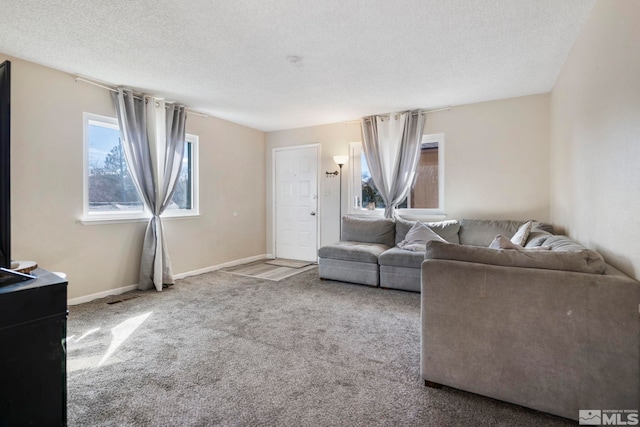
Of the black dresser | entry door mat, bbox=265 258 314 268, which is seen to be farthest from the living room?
the black dresser

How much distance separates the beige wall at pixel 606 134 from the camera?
1542 millimetres

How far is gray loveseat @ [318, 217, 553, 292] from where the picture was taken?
3789mm

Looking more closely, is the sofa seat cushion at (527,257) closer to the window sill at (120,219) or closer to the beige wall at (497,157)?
the beige wall at (497,157)

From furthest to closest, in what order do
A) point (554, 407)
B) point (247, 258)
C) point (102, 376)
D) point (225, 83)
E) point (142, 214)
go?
point (247, 258) → point (142, 214) → point (225, 83) → point (102, 376) → point (554, 407)

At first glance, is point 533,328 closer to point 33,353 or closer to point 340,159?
point 33,353

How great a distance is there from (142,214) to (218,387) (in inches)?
A: 116

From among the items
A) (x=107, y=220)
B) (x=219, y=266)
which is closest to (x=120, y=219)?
(x=107, y=220)

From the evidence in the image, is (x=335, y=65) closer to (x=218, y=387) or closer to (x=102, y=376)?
(x=218, y=387)

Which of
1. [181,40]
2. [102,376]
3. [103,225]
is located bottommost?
[102,376]

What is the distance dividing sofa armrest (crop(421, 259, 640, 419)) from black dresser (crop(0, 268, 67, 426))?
6.04ft

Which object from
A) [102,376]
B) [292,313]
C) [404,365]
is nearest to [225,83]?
[292,313]

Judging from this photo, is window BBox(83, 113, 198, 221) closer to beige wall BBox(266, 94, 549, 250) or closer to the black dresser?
the black dresser

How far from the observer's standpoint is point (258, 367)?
2.05 metres

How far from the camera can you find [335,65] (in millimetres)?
3121
